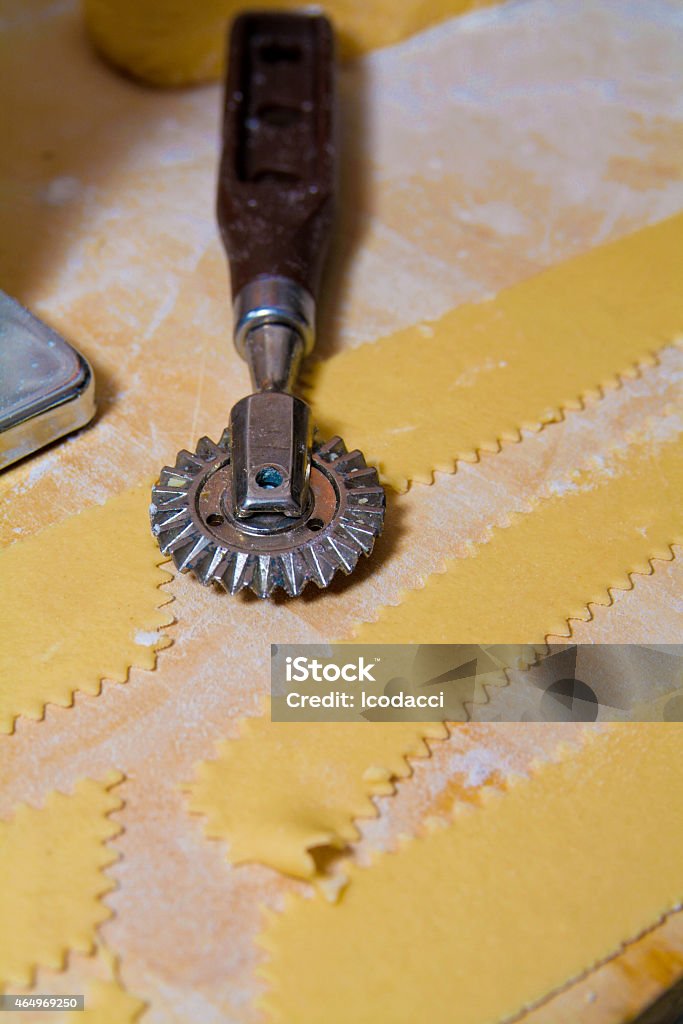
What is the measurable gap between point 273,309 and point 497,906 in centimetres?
67

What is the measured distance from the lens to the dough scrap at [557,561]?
90 cm

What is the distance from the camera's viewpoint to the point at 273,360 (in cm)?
105

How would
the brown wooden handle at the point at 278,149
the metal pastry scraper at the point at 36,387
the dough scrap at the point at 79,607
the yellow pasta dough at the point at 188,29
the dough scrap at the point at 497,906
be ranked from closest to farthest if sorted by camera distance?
1. the dough scrap at the point at 497,906
2. the dough scrap at the point at 79,607
3. the metal pastry scraper at the point at 36,387
4. the brown wooden handle at the point at 278,149
5. the yellow pasta dough at the point at 188,29

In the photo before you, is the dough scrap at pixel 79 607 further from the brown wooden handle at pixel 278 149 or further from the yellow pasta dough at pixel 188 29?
the yellow pasta dough at pixel 188 29

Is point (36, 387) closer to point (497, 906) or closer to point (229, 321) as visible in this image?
point (229, 321)

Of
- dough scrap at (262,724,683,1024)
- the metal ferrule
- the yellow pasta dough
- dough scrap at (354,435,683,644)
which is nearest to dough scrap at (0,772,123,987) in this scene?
dough scrap at (262,724,683,1024)

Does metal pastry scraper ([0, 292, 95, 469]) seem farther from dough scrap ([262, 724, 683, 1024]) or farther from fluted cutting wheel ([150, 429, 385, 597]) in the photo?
dough scrap ([262, 724, 683, 1024])

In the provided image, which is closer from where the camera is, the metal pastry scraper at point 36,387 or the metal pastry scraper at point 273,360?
the metal pastry scraper at point 273,360

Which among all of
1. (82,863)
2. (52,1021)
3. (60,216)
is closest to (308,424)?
(82,863)

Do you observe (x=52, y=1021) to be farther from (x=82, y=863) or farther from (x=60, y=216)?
(x=60, y=216)

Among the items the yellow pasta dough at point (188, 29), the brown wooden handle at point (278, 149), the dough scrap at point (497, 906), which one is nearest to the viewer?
the dough scrap at point (497, 906)

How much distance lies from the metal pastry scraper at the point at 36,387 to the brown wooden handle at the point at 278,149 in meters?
0.22

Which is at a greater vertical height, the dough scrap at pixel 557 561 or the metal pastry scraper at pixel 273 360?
the metal pastry scraper at pixel 273 360

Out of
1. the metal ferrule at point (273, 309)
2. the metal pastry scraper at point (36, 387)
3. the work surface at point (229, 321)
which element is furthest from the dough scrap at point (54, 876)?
the metal ferrule at point (273, 309)
